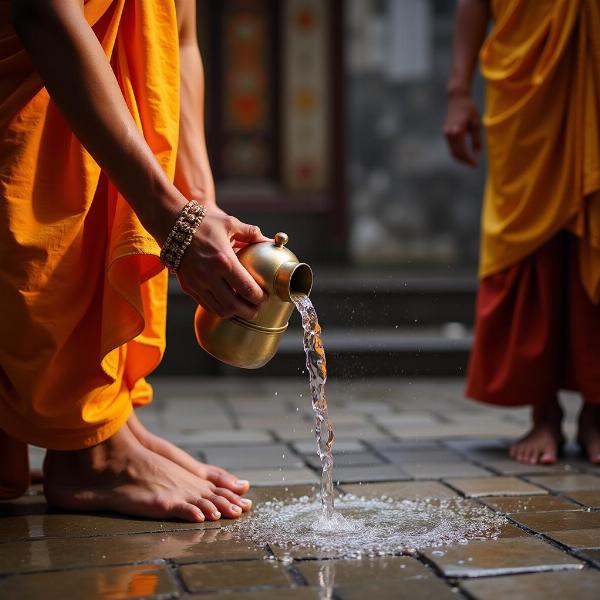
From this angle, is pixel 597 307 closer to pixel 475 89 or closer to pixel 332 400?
pixel 332 400

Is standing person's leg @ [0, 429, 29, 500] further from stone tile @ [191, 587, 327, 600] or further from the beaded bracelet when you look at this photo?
stone tile @ [191, 587, 327, 600]

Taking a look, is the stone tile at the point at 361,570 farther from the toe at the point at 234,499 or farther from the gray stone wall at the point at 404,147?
the gray stone wall at the point at 404,147

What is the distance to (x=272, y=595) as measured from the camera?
1.78 metres

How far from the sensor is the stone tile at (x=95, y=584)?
180cm

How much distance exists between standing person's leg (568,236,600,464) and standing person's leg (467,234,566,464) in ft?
0.15

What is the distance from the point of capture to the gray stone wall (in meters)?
7.54

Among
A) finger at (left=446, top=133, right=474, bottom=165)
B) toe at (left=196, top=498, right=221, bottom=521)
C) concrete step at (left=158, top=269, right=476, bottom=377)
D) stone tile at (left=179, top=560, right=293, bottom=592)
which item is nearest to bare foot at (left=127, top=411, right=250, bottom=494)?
toe at (left=196, top=498, right=221, bottom=521)

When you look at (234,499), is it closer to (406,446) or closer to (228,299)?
(228,299)

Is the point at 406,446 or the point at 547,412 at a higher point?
the point at 547,412

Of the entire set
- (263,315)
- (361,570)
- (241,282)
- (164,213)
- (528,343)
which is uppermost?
(164,213)

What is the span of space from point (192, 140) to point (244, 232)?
62 cm

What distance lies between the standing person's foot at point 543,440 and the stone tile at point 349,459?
1.39 ft

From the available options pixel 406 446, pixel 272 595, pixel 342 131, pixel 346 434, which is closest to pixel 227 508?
pixel 272 595

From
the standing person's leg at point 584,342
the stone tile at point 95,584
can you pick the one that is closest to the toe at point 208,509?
the stone tile at point 95,584
